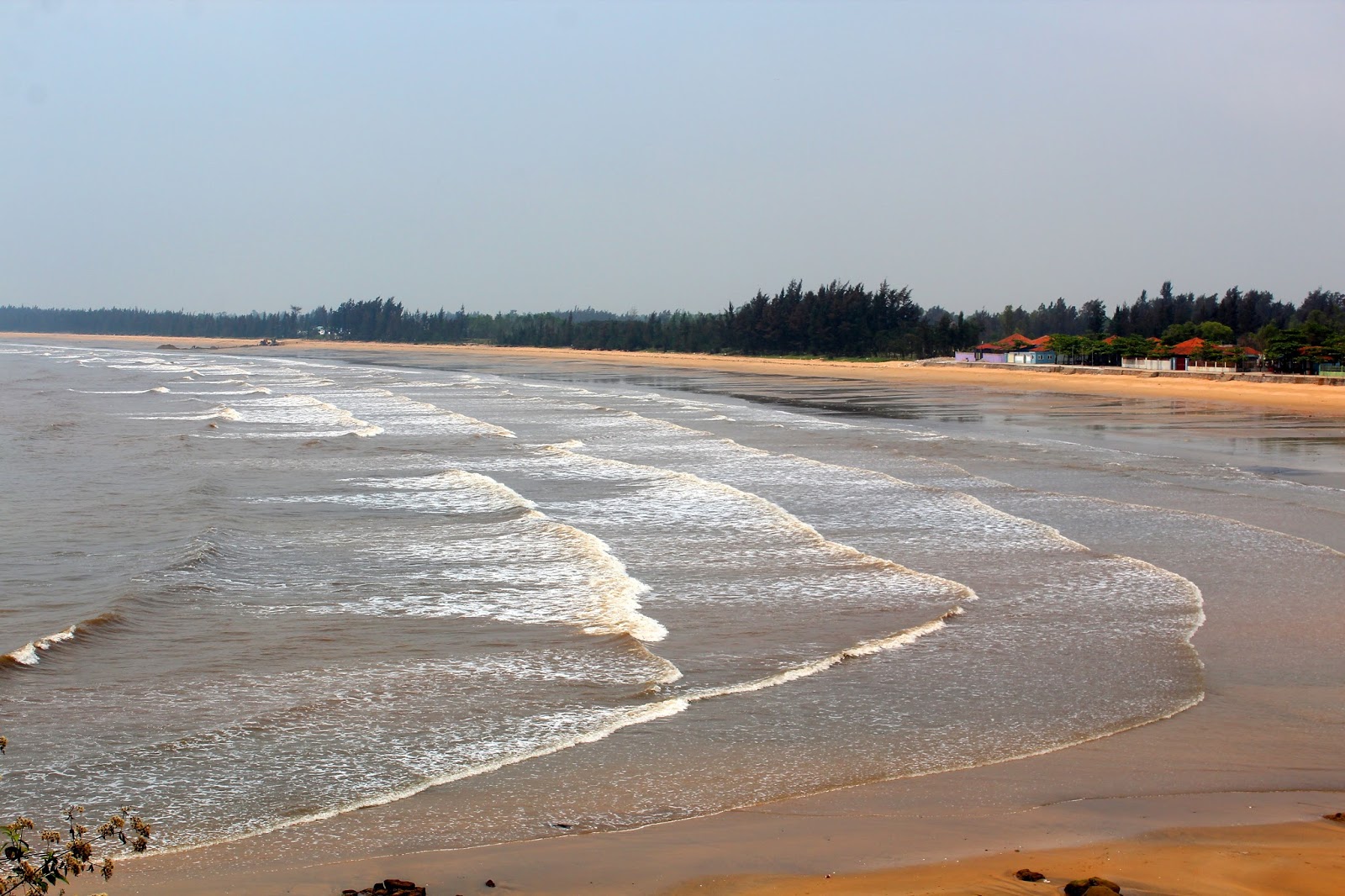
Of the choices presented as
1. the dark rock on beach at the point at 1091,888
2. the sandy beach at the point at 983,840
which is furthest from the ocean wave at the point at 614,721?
the dark rock on beach at the point at 1091,888

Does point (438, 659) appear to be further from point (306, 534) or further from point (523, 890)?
point (306, 534)

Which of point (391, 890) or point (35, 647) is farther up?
point (391, 890)

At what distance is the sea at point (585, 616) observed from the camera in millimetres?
6914

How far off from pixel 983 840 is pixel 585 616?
231 inches

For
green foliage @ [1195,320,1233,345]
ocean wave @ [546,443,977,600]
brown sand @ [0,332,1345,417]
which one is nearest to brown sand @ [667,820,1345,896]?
ocean wave @ [546,443,977,600]

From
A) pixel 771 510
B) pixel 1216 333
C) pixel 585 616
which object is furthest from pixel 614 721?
pixel 1216 333

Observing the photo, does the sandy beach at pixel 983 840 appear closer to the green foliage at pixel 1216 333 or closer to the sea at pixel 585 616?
the sea at pixel 585 616

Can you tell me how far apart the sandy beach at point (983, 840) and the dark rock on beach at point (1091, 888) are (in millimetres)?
100

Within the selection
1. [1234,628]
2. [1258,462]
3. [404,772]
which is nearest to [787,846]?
[404,772]

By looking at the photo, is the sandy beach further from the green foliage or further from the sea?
the green foliage

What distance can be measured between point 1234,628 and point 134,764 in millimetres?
9064

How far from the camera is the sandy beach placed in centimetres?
506

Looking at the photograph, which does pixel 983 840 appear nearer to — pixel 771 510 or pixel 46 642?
pixel 46 642

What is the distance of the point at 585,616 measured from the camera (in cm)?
1098
